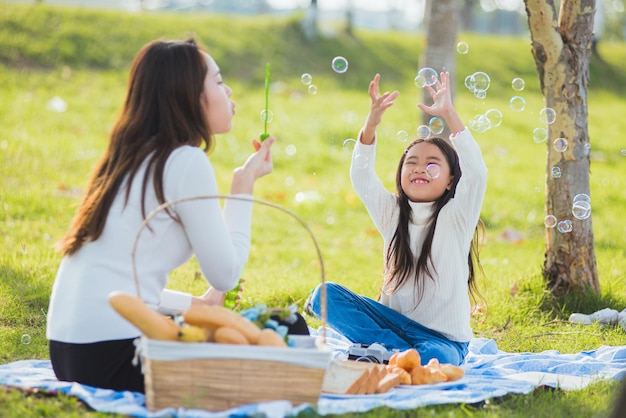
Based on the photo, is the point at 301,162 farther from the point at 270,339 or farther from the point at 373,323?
the point at 270,339

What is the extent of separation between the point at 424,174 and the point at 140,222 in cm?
146

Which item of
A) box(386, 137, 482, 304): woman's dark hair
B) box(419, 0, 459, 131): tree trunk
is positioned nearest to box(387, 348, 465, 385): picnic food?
box(386, 137, 482, 304): woman's dark hair

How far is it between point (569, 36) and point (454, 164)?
1.41 meters

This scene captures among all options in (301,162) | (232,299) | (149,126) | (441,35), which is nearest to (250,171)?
(149,126)

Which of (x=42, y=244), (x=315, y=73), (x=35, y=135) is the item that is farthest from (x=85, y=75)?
(x=42, y=244)

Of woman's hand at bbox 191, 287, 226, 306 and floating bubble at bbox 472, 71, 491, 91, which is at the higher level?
floating bubble at bbox 472, 71, 491, 91

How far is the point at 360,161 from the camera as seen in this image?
3984mm

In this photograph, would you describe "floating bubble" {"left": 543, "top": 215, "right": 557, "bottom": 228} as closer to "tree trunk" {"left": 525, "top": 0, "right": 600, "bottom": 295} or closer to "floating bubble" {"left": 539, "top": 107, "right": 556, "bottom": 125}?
"tree trunk" {"left": 525, "top": 0, "right": 600, "bottom": 295}

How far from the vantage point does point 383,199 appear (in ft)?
13.2

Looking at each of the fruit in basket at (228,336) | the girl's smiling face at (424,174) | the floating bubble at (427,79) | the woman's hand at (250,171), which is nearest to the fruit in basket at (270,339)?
the fruit in basket at (228,336)

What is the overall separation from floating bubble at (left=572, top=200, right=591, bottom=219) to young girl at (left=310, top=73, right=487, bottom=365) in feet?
2.88

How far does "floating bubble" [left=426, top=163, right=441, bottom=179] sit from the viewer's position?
386cm

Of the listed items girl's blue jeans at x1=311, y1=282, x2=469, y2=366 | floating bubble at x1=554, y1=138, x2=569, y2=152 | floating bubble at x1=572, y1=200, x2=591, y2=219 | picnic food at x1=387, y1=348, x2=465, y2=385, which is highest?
floating bubble at x1=554, y1=138, x2=569, y2=152

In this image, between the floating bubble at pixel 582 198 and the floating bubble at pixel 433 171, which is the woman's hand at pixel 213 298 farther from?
the floating bubble at pixel 582 198
